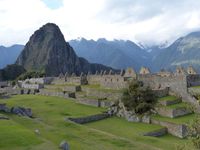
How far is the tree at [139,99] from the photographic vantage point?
47906mm

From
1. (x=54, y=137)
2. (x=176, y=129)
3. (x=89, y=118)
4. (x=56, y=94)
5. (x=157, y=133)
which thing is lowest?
(x=157, y=133)

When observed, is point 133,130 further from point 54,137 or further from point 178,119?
point 54,137

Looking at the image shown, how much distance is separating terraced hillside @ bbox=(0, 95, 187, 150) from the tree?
294cm

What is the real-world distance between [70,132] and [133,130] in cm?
1008

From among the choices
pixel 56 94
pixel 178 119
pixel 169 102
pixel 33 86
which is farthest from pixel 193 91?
pixel 33 86

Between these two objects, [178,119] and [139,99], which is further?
[139,99]

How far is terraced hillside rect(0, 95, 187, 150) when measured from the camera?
75.6ft

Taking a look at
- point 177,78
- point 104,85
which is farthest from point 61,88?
point 177,78

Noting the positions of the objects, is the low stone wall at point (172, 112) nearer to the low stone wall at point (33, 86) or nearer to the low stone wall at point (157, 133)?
the low stone wall at point (157, 133)

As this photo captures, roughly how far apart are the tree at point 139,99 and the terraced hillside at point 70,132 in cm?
294

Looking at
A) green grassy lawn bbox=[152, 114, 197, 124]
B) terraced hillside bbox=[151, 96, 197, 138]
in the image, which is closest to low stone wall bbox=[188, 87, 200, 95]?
terraced hillside bbox=[151, 96, 197, 138]

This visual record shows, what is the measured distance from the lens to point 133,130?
39719 mm

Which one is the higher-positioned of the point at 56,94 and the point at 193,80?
the point at 193,80

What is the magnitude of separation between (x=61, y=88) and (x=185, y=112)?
89.0 ft
